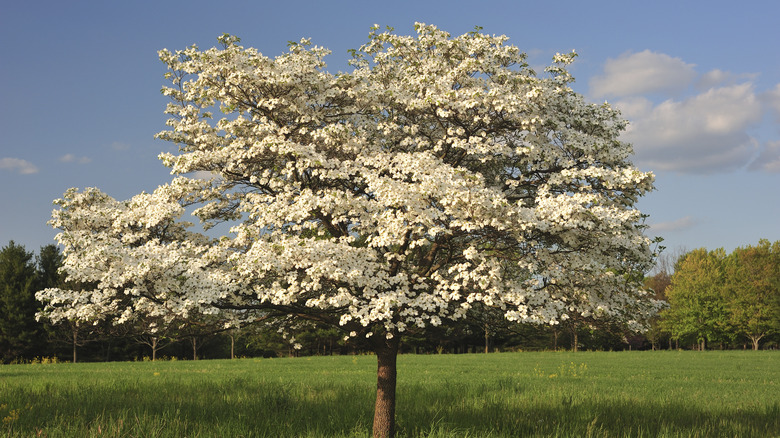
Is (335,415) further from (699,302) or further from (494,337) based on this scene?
(699,302)

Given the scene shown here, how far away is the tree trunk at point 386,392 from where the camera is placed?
520 inches

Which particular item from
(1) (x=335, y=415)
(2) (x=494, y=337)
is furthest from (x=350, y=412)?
(2) (x=494, y=337)

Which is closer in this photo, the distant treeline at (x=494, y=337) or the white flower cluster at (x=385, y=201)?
the white flower cluster at (x=385, y=201)

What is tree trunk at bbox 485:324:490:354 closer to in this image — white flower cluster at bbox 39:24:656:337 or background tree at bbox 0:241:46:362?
white flower cluster at bbox 39:24:656:337

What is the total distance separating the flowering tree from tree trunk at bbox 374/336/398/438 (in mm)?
37

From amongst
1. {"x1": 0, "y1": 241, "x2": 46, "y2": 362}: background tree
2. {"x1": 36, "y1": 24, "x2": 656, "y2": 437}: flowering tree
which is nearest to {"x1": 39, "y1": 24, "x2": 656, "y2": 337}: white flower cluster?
{"x1": 36, "y1": 24, "x2": 656, "y2": 437}: flowering tree

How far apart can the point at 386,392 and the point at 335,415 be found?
7.56ft

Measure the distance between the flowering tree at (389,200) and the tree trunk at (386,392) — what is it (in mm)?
37

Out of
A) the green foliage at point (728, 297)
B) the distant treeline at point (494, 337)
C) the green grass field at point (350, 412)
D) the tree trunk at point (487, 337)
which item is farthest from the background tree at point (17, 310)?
the green foliage at point (728, 297)

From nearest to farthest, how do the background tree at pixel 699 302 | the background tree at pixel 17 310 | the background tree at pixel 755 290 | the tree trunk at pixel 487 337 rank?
the tree trunk at pixel 487 337 → the background tree at pixel 17 310 → the background tree at pixel 755 290 → the background tree at pixel 699 302

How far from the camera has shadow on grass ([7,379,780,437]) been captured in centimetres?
1312

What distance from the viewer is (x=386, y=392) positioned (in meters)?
13.5

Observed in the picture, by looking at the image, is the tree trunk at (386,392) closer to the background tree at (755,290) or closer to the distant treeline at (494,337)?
the distant treeline at (494,337)

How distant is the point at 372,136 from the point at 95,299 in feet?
24.3
